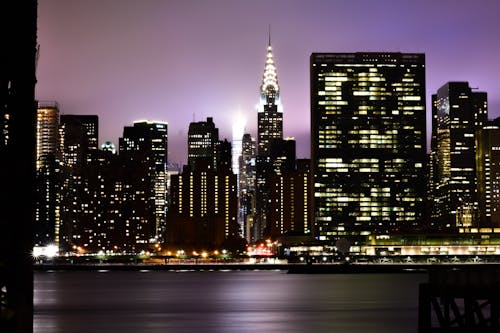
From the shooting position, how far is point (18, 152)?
17.1 metres

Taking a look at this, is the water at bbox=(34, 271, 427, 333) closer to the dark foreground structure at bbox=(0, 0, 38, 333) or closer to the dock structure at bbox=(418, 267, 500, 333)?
the dock structure at bbox=(418, 267, 500, 333)

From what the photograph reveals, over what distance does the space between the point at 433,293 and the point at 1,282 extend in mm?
31339

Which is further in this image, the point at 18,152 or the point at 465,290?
the point at 465,290

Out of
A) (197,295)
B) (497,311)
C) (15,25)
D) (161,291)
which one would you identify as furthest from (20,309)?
(161,291)

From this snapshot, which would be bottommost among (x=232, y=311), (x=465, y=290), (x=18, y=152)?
(x=232, y=311)

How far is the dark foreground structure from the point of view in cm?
1598

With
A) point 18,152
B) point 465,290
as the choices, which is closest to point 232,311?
point 465,290

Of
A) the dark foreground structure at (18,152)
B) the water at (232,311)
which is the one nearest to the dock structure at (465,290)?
the water at (232,311)

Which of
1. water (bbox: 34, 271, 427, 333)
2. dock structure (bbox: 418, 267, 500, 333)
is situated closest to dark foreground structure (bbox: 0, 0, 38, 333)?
dock structure (bbox: 418, 267, 500, 333)

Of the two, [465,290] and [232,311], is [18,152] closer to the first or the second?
[465,290]

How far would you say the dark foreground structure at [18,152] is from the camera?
15984 millimetres

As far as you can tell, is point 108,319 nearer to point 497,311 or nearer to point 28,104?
point 497,311

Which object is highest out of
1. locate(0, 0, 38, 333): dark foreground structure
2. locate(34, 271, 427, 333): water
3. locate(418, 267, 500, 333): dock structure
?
locate(0, 0, 38, 333): dark foreground structure

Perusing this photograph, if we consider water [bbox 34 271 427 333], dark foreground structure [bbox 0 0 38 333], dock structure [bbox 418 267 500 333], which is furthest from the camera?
water [bbox 34 271 427 333]
